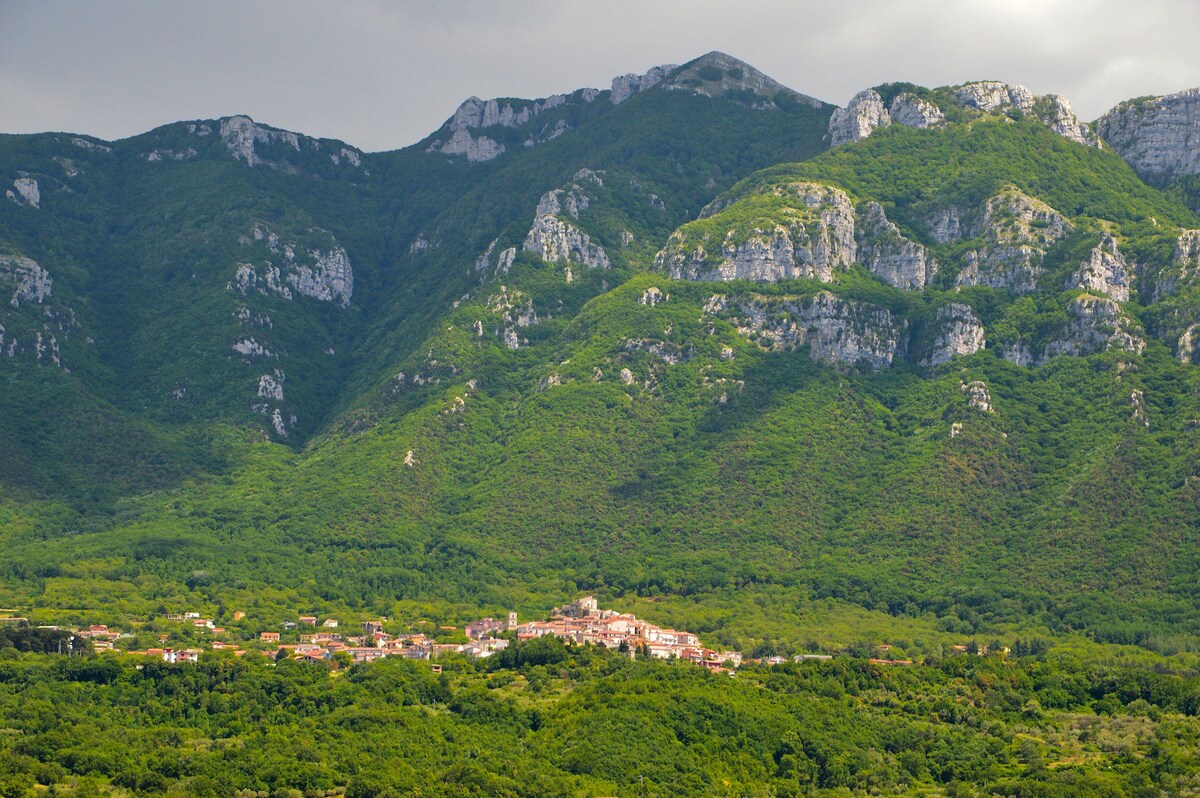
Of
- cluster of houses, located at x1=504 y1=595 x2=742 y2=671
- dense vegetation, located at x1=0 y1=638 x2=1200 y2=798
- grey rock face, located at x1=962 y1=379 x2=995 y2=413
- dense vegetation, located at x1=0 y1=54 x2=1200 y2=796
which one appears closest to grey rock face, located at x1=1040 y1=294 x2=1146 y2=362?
dense vegetation, located at x1=0 y1=54 x2=1200 y2=796

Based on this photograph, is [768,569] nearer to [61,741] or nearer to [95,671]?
[95,671]

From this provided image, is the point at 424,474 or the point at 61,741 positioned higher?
the point at 424,474

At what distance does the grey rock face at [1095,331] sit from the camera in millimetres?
194875

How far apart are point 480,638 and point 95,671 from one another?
34617mm

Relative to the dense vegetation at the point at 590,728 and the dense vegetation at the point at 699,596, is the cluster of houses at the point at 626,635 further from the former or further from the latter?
the dense vegetation at the point at 590,728

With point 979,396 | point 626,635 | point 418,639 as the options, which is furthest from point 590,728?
point 979,396

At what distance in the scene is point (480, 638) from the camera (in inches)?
6142

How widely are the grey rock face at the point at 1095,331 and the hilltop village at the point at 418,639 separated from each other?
56.8 meters

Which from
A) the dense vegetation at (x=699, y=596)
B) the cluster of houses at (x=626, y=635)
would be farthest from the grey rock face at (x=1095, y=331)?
the cluster of houses at (x=626, y=635)

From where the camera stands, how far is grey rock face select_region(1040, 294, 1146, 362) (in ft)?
639

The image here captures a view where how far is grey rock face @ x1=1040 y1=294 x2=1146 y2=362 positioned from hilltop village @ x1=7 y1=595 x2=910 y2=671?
5684 centimetres

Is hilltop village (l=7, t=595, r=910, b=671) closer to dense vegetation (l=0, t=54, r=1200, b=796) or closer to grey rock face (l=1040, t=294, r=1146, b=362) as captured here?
dense vegetation (l=0, t=54, r=1200, b=796)

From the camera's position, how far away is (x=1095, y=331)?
196750mm

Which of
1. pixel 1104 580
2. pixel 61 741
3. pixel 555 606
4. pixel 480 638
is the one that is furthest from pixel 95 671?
pixel 1104 580
